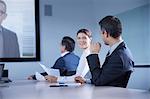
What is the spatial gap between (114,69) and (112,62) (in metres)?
0.06

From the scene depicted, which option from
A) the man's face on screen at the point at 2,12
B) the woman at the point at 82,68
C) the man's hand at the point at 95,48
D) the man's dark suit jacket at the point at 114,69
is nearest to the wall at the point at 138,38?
the man's face on screen at the point at 2,12

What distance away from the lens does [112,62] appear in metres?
1.98

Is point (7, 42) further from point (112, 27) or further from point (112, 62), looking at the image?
point (112, 62)

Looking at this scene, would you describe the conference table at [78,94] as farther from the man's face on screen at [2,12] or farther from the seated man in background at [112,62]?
the man's face on screen at [2,12]

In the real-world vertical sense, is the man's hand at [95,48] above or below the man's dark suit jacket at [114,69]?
above

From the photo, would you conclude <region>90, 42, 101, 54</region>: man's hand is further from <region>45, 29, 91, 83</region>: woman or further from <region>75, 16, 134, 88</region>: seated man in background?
<region>45, 29, 91, 83</region>: woman

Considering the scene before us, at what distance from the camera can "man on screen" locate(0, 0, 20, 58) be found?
425 centimetres

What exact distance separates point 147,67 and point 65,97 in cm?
385

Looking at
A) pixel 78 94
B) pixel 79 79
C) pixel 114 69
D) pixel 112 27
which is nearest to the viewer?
pixel 78 94

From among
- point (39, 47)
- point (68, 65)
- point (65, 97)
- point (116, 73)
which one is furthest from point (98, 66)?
point (39, 47)

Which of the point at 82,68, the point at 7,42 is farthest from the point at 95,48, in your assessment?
the point at 7,42

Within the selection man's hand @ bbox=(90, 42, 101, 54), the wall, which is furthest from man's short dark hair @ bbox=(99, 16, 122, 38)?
the wall

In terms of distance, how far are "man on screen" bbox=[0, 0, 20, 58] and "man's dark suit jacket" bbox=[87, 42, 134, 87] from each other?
244 cm

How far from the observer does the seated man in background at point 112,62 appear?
6.43 feet
